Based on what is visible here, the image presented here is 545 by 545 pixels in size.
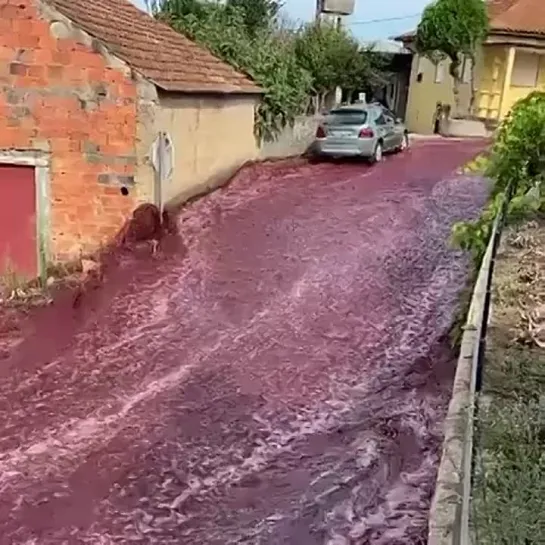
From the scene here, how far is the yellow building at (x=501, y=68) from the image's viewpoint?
113 feet

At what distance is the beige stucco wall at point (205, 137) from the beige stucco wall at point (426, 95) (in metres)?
16.3

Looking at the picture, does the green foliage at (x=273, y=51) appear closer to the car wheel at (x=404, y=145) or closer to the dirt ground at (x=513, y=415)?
the car wheel at (x=404, y=145)

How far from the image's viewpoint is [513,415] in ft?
19.9

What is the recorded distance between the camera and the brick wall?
14234 millimetres

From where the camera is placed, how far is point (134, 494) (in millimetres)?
7996

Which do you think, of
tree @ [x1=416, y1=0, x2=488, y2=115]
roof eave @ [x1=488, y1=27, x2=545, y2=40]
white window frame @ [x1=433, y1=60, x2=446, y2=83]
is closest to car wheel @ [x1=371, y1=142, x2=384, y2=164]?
tree @ [x1=416, y1=0, x2=488, y2=115]

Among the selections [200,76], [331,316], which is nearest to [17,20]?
[200,76]

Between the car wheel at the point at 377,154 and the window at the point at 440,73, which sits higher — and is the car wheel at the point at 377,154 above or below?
below

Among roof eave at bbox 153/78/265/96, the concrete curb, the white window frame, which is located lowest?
the concrete curb

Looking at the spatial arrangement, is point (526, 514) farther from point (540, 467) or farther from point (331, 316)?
point (331, 316)

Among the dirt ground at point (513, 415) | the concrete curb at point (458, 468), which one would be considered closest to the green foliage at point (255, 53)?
the dirt ground at point (513, 415)

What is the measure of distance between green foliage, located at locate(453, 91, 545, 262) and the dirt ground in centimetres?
197

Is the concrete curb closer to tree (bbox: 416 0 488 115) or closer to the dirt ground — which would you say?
the dirt ground

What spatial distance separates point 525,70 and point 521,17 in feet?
7.42
